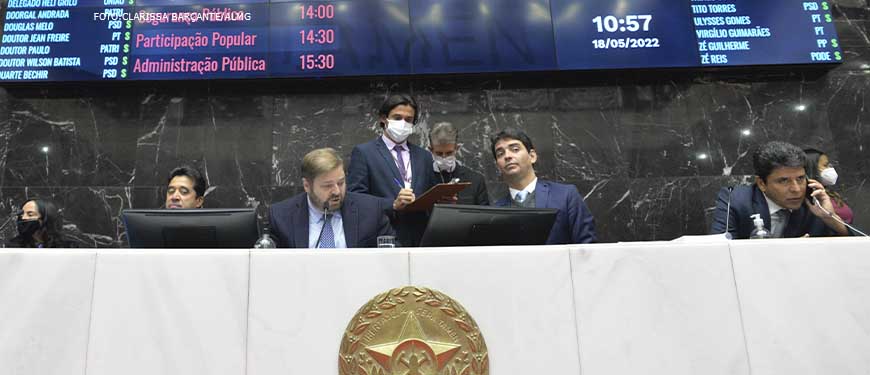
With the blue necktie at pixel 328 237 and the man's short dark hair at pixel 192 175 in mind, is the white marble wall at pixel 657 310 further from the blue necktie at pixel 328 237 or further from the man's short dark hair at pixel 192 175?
the man's short dark hair at pixel 192 175

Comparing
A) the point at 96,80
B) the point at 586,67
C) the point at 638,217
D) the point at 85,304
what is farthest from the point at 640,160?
the point at 96,80

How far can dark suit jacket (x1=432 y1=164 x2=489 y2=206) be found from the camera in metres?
3.07

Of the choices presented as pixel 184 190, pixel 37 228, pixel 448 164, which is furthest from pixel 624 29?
pixel 37 228

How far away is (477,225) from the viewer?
1.74 m

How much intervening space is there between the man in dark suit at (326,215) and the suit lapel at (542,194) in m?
0.67

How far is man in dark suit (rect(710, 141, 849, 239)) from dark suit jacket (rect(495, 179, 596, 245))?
0.56 metres

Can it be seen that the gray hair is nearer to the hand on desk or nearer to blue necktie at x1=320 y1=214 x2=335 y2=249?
the hand on desk

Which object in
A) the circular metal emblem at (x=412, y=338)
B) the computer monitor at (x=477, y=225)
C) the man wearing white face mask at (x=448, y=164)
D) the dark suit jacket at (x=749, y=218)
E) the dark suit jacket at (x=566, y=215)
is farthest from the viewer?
the man wearing white face mask at (x=448, y=164)

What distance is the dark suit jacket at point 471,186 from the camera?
10.1 feet

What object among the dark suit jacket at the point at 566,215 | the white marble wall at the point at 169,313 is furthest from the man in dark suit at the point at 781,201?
the white marble wall at the point at 169,313

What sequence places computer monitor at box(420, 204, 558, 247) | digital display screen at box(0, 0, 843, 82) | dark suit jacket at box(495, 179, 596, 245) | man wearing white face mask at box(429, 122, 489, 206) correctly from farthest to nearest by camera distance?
1. digital display screen at box(0, 0, 843, 82)
2. man wearing white face mask at box(429, 122, 489, 206)
3. dark suit jacket at box(495, 179, 596, 245)
4. computer monitor at box(420, 204, 558, 247)

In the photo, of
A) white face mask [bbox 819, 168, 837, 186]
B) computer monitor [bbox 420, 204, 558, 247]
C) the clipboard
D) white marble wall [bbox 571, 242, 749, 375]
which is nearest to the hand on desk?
the clipboard

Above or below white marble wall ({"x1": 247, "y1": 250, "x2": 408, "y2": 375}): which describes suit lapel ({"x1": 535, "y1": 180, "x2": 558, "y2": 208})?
above

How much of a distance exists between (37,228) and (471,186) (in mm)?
2567
